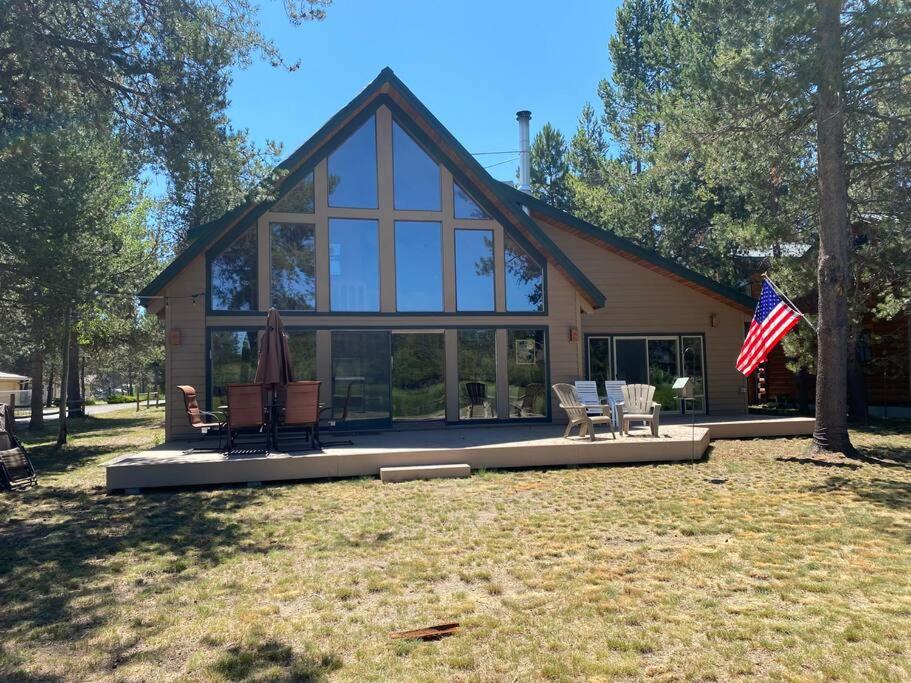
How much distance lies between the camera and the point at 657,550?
4734 millimetres

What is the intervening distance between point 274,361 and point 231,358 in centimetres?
279

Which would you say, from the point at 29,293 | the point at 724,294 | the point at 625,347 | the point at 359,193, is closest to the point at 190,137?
the point at 359,193

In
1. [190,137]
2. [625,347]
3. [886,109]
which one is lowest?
[625,347]

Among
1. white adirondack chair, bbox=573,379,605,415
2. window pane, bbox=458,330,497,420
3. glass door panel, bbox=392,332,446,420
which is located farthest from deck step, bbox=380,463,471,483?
window pane, bbox=458,330,497,420

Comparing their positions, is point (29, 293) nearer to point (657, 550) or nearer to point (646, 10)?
point (657, 550)

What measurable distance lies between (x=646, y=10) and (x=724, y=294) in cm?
1625

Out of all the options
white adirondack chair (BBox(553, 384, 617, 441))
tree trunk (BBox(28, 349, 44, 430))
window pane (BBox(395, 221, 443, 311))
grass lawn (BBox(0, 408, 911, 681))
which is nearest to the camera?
grass lawn (BBox(0, 408, 911, 681))

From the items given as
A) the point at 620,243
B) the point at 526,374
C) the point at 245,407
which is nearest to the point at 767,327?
the point at 526,374

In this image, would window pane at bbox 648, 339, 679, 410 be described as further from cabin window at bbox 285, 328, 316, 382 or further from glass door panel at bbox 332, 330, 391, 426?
cabin window at bbox 285, 328, 316, 382

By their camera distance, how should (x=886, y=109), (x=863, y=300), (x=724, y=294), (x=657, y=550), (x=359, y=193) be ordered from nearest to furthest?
(x=657, y=550), (x=886, y=109), (x=359, y=193), (x=863, y=300), (x=724, y=294)

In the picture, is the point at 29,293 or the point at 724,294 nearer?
the point at 29,293

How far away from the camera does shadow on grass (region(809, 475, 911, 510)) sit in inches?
252

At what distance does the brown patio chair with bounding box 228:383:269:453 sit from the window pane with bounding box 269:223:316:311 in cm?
320

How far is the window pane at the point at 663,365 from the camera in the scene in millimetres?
14828
